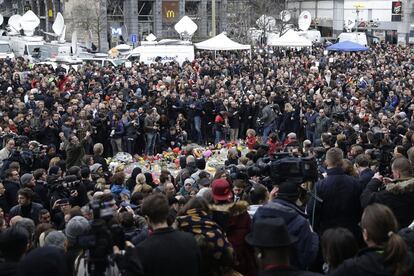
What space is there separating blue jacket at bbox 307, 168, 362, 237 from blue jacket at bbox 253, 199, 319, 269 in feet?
4.07

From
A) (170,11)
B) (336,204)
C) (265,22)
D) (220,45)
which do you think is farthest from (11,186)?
(170,11)

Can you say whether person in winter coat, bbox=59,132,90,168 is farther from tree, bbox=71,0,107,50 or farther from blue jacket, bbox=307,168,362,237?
tree, bbox=71,0,107,50

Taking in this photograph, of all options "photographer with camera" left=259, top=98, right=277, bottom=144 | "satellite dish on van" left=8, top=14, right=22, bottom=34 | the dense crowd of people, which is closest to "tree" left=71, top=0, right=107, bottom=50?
"satellite dish on van" left=8, top=14, right=22, bottom=34

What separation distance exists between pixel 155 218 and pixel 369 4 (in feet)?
189

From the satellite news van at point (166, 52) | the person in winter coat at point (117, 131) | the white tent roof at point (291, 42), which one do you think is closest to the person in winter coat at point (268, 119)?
the person in winter coat at point (117, 131)

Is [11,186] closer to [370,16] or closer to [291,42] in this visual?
[291,42]

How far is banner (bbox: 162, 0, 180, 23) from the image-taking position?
55781mm

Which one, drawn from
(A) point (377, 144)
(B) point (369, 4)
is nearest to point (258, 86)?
(A) point (377, 144)

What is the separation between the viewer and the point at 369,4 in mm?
59406

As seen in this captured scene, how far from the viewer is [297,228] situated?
580 cm

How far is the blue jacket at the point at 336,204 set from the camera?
7137 millimetres

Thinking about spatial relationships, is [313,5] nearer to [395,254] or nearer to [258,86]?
[258,86]

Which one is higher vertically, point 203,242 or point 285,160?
point 285,160

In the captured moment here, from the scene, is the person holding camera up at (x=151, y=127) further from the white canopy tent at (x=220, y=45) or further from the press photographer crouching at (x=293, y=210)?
the white canopy tent at (x=220, y=45)
